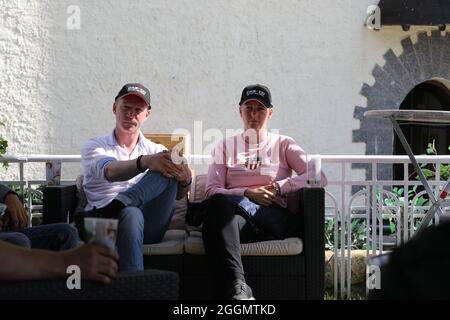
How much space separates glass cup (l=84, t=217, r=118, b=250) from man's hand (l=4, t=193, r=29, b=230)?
5.17 feet

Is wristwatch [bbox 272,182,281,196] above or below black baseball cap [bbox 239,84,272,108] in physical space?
below

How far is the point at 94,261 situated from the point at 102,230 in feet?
0.24

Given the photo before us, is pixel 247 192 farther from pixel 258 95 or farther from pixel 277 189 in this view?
pixel 258 95

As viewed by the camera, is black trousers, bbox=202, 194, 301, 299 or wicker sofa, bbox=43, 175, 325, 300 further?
wicker sofa, bbox=43, 175, 325, 300

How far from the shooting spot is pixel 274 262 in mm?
3533

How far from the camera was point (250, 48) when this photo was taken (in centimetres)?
739

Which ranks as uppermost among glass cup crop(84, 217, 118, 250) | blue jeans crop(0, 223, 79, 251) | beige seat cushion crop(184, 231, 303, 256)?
glass cup crop(84, 217, 118, 250)

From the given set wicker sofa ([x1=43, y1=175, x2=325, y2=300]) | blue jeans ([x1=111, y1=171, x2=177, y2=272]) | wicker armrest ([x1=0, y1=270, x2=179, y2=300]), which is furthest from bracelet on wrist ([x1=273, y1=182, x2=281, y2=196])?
wicker armrest ([x1=0, y1=270, x2=179, y2=300])

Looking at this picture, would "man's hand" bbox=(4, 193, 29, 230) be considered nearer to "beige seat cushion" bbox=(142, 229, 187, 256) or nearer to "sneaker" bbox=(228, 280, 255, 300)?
"beige seat cushion" bbox=(142, 229, 187, 256)

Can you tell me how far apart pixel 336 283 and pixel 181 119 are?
3073 mm

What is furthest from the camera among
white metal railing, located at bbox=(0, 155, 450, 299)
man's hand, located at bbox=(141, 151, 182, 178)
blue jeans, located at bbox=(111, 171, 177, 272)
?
white metal railing, located at bbox=(0, 155, 450, 299)

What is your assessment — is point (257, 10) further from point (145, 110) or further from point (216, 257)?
point (216, 257)

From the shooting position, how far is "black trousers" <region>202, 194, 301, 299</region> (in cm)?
336

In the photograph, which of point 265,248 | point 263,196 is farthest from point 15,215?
point 263,196
